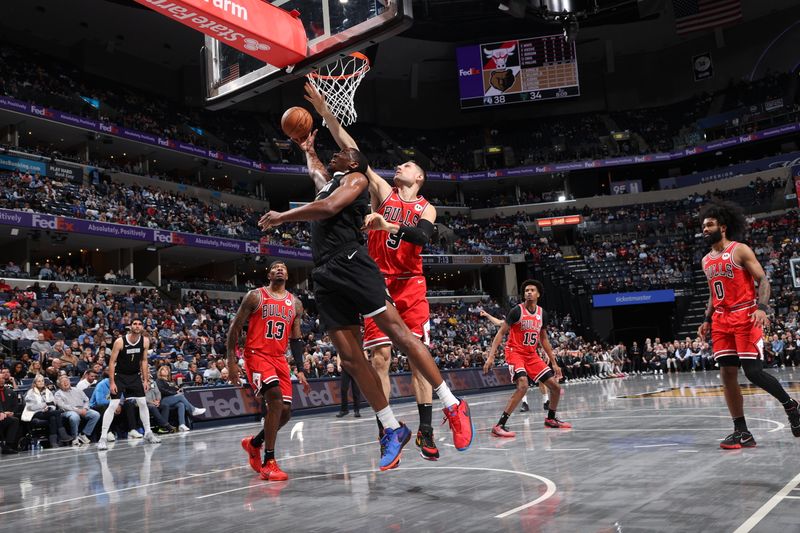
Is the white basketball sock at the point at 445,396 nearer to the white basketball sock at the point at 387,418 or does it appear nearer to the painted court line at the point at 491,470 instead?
the white basketball sock at the point at 387,418

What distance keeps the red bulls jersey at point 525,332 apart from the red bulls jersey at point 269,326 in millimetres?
3423

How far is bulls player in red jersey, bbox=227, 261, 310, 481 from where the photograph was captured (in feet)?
21.6

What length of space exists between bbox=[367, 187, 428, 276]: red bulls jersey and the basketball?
38.4 inches

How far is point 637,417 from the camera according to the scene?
380 inches

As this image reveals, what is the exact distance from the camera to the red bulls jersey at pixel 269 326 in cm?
711

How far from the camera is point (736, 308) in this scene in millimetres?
6590

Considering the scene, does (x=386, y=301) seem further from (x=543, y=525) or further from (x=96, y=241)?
(x=96, y=241)

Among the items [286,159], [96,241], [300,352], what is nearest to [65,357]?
[300,352]

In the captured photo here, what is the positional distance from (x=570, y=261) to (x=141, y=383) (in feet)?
109

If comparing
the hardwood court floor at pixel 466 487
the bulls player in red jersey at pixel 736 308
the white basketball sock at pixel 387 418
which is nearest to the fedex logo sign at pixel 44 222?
the hardwood court floor at pixel 466 487

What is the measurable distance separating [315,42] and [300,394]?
10.1 metres

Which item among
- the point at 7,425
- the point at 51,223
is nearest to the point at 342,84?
the point at 7,425

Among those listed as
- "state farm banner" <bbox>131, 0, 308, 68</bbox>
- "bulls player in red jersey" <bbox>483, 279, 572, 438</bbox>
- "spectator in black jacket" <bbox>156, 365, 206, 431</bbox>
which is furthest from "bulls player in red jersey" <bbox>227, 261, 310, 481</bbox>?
"spectator in black jacket" <bbox>156, 365, 206, 431</bbox>

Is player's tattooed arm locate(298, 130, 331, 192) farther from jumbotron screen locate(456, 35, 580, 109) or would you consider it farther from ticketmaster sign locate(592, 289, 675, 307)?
jumbotron screen locate(456, 35, 580, 109)
